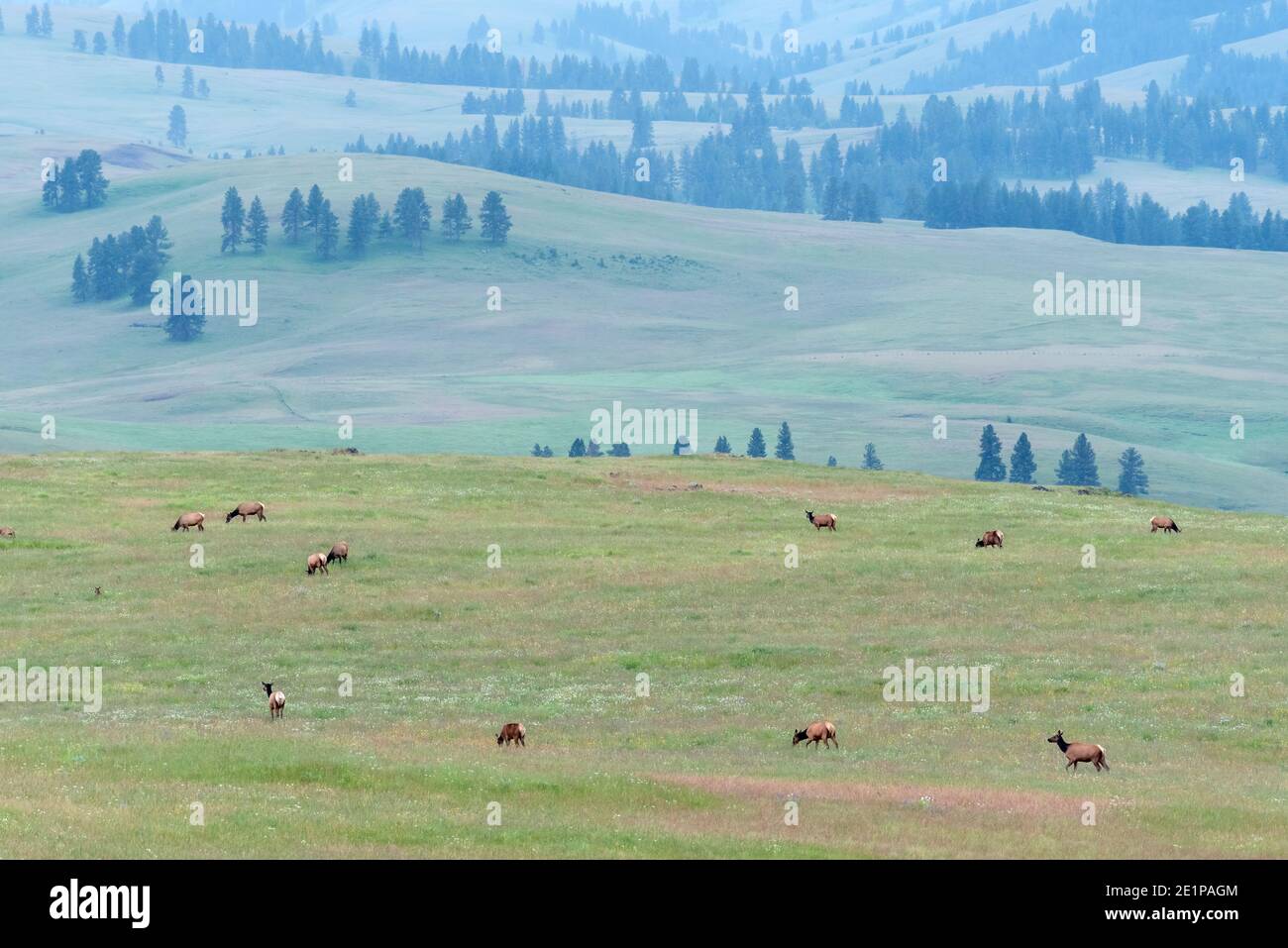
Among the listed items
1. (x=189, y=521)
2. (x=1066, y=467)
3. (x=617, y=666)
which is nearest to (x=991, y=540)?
(x=617, y=666)

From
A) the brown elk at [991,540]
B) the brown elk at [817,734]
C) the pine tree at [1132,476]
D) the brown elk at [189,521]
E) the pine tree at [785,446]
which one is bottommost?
the pine tree at [1132,476]

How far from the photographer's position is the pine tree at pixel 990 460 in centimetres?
15112

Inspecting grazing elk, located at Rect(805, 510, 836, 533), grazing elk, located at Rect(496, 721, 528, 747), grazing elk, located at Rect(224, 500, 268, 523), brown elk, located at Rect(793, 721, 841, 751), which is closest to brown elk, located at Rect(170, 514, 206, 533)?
grazing elk, located at Rect(224, 500, 268, 523)

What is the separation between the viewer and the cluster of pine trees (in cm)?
15150

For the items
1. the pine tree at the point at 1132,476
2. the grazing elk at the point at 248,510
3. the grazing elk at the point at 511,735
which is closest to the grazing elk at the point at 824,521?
the grazing elk at the point at 248,510

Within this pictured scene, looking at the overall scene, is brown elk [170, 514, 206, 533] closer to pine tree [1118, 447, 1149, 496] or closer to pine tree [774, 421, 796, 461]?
pine tree [774, 421, 796, 461]

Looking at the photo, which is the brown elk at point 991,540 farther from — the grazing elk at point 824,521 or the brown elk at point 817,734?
the brown elk at point 817,734

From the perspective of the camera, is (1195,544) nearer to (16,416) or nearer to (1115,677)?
(1115,677)

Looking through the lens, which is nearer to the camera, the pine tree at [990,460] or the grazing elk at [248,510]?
the grazing elk at [248,510]

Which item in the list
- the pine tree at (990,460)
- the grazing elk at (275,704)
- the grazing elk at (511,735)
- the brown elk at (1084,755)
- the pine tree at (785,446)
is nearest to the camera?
the brown elk at (1084,755)

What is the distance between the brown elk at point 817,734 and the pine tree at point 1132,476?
125097mm

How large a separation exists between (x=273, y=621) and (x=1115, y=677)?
64.0 feet

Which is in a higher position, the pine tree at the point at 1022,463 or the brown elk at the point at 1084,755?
the brown elk at the point at 1084,755

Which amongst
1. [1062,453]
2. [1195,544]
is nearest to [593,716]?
[1195,544]
